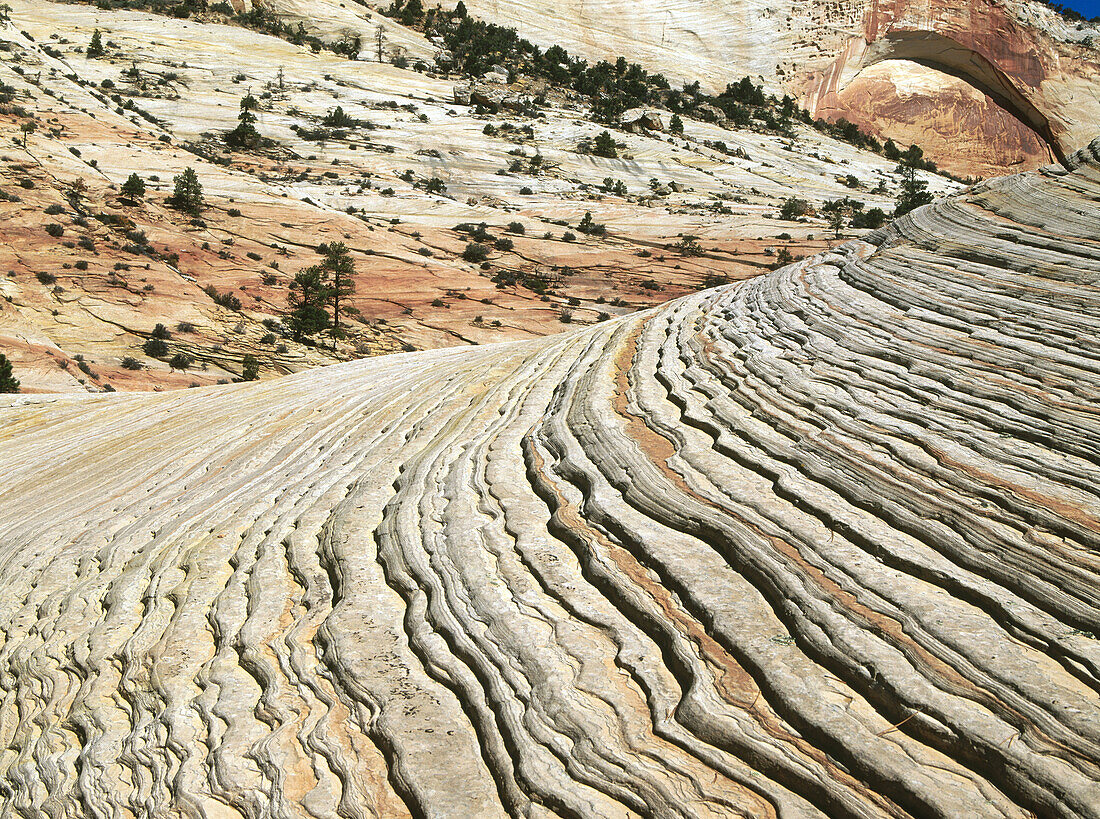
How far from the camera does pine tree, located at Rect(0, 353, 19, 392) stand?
15391 millimetres

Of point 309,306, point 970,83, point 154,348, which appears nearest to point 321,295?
point 309,306

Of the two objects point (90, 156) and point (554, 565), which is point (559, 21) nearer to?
point (90, 156)

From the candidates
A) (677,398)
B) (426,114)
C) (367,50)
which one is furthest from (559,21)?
(677,398)

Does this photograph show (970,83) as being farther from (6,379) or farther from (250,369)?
(6,379)

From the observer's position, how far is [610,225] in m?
34.2

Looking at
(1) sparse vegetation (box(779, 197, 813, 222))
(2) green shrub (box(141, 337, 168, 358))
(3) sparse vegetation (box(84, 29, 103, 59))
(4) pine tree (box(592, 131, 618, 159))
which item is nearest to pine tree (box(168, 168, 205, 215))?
(2) green shrub (box(141, 337, 168, 358))

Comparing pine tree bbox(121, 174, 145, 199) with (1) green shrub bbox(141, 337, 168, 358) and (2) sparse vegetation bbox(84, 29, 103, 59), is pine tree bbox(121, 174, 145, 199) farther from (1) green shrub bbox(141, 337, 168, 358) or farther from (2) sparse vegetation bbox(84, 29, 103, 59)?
(2) sparse vegetation bbox(84, 29, 103, 59)

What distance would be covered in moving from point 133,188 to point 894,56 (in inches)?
2296

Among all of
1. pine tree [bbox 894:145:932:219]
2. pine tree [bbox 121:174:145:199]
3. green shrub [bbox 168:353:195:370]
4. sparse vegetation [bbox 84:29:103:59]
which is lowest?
green shrub [bbox 168:353:195:370]

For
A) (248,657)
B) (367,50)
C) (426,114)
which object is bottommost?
(248,657)

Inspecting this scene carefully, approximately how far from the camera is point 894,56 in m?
→ 65.1

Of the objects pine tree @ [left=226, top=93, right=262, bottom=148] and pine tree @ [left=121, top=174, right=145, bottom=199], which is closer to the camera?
pine tree @ [left=121, top=174, right=145, bottom=199]

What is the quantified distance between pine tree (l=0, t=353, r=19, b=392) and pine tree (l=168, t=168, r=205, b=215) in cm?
1374

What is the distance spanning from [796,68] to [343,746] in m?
68.9
